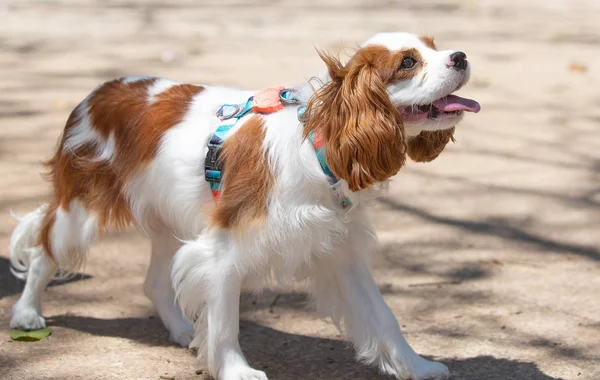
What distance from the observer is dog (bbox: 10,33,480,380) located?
11.1ft

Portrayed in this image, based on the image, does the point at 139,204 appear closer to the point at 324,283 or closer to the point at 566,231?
the point at 324,283

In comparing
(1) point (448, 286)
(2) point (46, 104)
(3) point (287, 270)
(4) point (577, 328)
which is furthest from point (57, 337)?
(2) point (46, 104)

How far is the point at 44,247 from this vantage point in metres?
4.41

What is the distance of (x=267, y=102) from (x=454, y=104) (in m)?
0.77

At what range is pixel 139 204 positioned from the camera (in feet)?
13.5

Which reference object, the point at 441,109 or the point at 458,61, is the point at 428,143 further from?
the point at 458,61

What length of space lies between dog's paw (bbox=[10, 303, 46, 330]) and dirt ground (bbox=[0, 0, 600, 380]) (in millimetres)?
94

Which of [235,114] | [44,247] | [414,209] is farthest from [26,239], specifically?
[414,209]

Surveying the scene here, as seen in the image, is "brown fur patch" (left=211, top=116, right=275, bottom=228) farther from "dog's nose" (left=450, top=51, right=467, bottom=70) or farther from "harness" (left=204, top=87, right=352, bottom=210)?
"dog's nose" (left=450, top=51, right=467, bottom=70)

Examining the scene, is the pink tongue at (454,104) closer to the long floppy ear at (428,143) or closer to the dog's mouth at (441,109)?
the dog's mouth at (441,109)

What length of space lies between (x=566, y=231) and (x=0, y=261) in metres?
3.30

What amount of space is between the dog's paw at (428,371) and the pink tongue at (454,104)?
111 centimetres

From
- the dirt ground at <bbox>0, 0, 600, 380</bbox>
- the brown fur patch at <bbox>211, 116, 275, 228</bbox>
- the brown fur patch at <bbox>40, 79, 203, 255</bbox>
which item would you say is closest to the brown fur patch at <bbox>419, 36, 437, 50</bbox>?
the dirt ground at <bbox>0, 0, 600, 380</bbox>

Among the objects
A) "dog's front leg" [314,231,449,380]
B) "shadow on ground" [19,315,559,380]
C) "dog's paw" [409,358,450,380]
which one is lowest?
"shadow on ground" [19,315,559,380]
